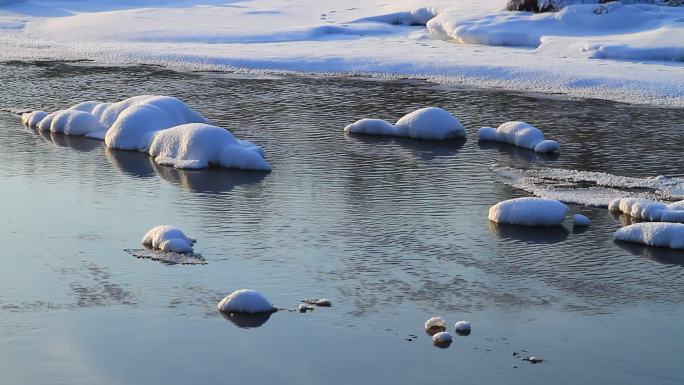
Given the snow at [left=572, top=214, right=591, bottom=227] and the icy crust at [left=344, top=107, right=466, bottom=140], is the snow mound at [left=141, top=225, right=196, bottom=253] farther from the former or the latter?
the icy crust at [left=344, top=107, right=466, bottom=140]

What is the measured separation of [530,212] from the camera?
10461 millimetres

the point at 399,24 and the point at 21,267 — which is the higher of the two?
the point at 399,24

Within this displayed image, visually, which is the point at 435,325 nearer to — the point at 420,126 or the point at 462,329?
the point at 462,329

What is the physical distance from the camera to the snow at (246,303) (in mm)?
8336

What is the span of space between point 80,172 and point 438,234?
438cm

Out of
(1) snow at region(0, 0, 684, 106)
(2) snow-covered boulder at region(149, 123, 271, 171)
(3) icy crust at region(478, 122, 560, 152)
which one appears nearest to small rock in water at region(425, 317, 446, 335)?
(2) snow-covered boulder at region(149, 123, 271, 171)

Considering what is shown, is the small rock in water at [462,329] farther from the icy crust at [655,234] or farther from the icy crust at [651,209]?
the icy crust at [651,209]

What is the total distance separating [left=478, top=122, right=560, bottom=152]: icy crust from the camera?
531 inches

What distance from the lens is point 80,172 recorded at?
12.6 m

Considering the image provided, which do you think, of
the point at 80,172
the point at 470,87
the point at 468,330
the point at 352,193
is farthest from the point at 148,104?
the point at 468,330

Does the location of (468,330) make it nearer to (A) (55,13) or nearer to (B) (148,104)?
(B) (148,104)

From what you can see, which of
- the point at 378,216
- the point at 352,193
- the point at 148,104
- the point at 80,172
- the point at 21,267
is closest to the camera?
the point at 21,267

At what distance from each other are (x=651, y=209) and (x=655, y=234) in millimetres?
723

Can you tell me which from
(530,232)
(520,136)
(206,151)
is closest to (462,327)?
(530,232)
